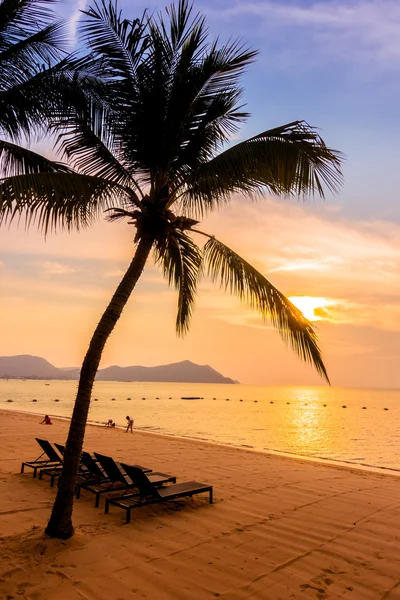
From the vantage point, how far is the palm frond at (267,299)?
5.57m

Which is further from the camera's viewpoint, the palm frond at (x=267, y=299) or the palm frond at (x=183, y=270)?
the palm frond at (x=183, y=270)

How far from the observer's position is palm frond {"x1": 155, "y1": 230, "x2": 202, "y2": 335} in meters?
8.45

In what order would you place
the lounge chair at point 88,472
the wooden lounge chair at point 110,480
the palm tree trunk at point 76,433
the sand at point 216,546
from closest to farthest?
the sand at point 216,546 < the palm tree trunk at point 76,433 < the wooden lounge chair at point 110,480 < the lounge chair at point 88,472

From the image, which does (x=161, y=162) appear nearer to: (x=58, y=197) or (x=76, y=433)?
(x=58, y=197)

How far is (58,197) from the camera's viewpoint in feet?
17.7

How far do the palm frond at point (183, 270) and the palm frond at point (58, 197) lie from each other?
5.80ft

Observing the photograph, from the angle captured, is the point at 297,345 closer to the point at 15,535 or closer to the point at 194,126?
the point at 194,126

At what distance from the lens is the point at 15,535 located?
5.67 m

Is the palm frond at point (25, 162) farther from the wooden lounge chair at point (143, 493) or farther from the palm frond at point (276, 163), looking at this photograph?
the wooden lounge chair at point (143, 493)

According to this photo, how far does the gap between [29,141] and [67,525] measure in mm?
5937

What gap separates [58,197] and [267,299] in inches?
125

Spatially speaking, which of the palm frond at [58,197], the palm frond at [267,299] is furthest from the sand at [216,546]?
the palm frond at [58,197]

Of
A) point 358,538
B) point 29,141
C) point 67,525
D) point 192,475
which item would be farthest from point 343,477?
point 29,141

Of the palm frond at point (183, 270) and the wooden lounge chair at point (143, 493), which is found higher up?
→ the palm frond at point (183, 270)
